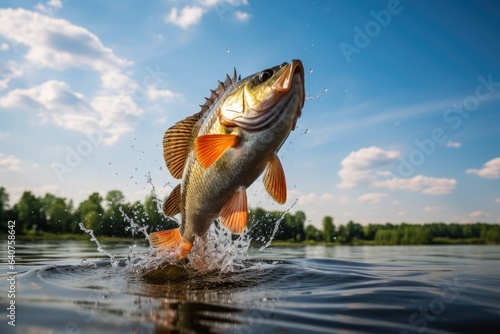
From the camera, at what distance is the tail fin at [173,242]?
6035 mm

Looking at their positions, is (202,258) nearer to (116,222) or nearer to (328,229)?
(116,222)

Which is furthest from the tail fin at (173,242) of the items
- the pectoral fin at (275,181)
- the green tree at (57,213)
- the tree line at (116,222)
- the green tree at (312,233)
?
the green tree at (312,233)

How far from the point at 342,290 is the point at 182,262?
2903mm

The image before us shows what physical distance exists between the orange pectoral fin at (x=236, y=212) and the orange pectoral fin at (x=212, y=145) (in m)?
0.56

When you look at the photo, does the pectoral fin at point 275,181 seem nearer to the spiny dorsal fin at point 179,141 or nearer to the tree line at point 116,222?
the spiny dorsal fin at point 179,141

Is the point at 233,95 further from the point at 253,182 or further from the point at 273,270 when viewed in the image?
the point at 273,270

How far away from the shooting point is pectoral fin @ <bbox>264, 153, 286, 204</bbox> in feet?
15.7

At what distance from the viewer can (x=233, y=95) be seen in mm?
4672

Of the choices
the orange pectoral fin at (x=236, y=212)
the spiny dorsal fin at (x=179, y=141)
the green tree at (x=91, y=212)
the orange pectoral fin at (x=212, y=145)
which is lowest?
the orange pectoral fin at (x=236, y=212)

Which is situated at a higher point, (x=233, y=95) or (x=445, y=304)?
(x=233, y=95)

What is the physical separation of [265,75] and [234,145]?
2.90 feet

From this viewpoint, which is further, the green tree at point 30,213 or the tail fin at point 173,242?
the green tree at point 30,213

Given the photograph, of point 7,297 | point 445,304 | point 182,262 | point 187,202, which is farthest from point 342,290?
point 7,297

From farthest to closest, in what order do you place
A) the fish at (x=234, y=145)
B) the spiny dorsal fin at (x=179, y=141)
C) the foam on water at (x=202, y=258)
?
1. the foam on water at (x=202, y=258)
2. the spiny dorsal fin at (x=179, y=141)
3. the fish at (x=234, y=145)
